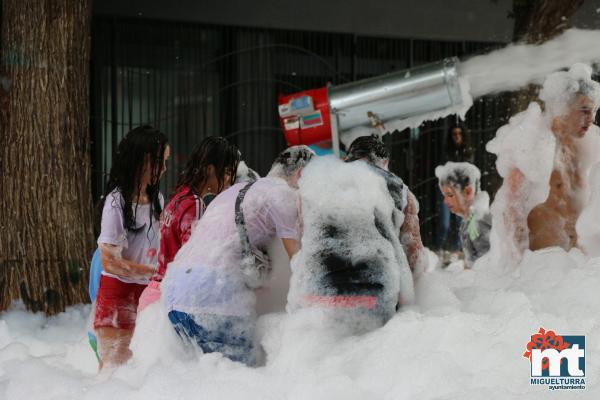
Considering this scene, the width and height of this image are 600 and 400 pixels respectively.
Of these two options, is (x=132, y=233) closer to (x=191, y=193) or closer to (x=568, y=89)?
(x=191, y=193)

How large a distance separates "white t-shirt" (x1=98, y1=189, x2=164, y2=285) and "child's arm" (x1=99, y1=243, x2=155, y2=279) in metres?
0.03

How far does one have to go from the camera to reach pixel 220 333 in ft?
8.87

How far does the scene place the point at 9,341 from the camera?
4902mm

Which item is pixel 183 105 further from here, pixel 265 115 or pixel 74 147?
pixel 74 147

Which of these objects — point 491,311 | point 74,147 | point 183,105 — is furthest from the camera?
point 183,105

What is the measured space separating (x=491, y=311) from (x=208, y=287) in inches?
47.6

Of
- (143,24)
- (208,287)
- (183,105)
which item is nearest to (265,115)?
(183,105)

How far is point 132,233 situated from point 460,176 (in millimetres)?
3971

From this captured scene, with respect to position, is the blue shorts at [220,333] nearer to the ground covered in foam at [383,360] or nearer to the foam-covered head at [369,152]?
the ground covered in foam at [383,360]

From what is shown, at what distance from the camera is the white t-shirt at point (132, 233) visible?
309 centimetres

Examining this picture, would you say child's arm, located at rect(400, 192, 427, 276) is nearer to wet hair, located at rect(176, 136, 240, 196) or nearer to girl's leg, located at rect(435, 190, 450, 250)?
wet hair, located at rect(176, 136, 240, 196)

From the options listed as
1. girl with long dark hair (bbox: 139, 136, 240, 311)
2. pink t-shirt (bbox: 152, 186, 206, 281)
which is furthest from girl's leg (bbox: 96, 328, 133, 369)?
pink t-shirt (bbox: 152, 186, 206, 281)

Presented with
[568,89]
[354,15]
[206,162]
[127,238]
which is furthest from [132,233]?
[354,15]

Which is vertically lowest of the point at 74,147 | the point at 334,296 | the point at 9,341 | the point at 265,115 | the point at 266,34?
the point at 9,341
